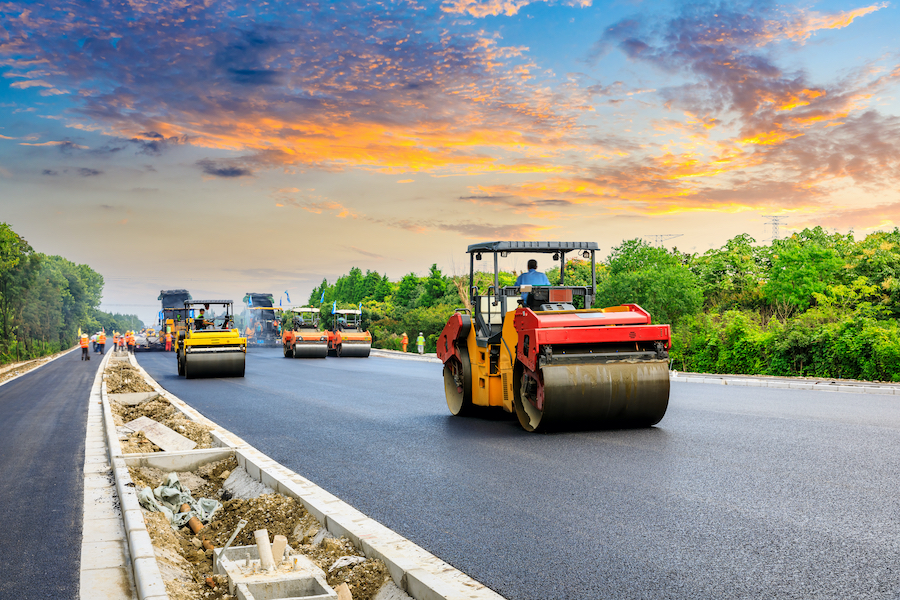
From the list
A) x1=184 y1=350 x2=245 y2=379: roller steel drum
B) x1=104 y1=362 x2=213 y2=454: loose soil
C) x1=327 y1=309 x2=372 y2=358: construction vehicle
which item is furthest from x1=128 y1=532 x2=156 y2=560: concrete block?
x1=327 y1=309 x2=372 y2=358: construction vehicle

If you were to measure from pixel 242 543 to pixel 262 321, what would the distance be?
55.6 meters

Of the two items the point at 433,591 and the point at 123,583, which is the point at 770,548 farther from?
the point at 123,583

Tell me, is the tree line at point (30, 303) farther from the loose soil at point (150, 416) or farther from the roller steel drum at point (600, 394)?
the roller steel drum at point (600, 394)

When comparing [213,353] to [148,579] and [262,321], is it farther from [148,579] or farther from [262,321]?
[262,321]

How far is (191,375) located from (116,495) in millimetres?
15315

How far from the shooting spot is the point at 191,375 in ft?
70.0

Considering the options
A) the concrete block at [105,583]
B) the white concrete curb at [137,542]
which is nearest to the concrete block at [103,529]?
the white concrete curb at [137,542]

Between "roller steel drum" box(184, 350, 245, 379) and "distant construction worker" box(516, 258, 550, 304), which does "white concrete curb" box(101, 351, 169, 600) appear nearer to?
"distant construction worker" box(516, 258, 550, 304)

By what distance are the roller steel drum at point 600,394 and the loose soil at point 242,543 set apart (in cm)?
397

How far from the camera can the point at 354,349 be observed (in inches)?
1399

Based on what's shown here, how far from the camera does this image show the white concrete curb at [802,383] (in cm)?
1571

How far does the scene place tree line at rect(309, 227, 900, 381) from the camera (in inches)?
747

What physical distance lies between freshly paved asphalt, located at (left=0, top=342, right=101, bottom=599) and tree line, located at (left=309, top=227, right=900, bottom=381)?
622 centimetres

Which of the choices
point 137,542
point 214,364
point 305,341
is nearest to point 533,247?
point 137,542
